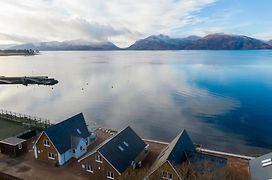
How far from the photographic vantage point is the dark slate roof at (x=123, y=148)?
96.7 feet

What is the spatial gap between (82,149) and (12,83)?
100093mm

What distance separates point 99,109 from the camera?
6919 centimetres

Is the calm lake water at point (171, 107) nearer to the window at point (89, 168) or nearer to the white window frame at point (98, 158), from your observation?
the window at point (89, 168)

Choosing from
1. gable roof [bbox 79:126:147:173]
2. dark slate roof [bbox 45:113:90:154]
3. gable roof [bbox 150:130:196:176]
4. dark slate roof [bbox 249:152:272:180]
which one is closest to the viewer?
dark slate roof [bbox 249:152:272:180]

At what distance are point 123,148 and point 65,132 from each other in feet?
33.0

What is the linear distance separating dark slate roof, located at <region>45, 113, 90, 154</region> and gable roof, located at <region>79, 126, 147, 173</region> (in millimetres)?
5145

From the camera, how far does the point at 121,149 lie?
31.5m

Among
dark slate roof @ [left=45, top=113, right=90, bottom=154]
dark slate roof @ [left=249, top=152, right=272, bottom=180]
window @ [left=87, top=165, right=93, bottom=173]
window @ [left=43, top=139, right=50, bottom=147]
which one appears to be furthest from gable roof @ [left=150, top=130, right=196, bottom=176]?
window @ [left=43, top=139, right=50, bottom=147]

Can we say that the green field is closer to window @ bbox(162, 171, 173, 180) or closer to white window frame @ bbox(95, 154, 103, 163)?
white window frame @ bbox(95, 154, 103, 163)

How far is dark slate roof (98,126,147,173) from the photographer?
29.5m

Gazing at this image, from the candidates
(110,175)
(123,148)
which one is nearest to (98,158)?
(110,175)

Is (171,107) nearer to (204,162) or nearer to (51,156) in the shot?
(51,156)

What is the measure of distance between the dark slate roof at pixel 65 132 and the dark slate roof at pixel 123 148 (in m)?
8.32

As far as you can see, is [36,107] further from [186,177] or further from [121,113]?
[186,177]
